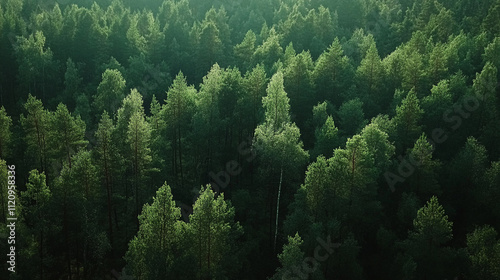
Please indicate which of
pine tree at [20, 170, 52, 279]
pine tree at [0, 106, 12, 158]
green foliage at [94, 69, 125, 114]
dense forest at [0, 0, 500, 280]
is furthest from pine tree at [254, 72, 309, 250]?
pine tree at [0, 106, 12, 158]

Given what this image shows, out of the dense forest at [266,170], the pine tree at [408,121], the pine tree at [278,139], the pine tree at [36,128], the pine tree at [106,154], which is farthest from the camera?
the pine tree at [408,121]

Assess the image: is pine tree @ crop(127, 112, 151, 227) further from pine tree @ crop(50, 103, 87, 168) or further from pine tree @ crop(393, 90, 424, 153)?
pine tree @ crop(393, 90, 424, 153)

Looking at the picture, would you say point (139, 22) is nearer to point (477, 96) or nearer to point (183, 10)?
point (183, 10)

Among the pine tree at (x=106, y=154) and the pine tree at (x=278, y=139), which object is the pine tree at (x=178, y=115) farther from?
the pine tree at (x=278, y=139)

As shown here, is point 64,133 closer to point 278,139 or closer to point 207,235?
point 207,235

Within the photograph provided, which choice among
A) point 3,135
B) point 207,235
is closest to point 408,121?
point 207,235

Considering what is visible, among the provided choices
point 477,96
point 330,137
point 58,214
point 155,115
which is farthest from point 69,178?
point 477,96

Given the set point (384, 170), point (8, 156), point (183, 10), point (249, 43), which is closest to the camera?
point (384, 170)

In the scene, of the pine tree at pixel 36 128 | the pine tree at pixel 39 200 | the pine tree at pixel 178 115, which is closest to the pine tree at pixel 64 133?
the pine tree at pixel 36 128

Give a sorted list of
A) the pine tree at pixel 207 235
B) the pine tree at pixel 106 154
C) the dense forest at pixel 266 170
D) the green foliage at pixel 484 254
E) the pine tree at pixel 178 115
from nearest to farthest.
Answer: the green foliage at pixel 484 254 < the pine tree at pixel 207 235 < the dense forest at pixel 266 170 < the pine tree at pixel 106 154 < the pine tree at pixel 178 115
